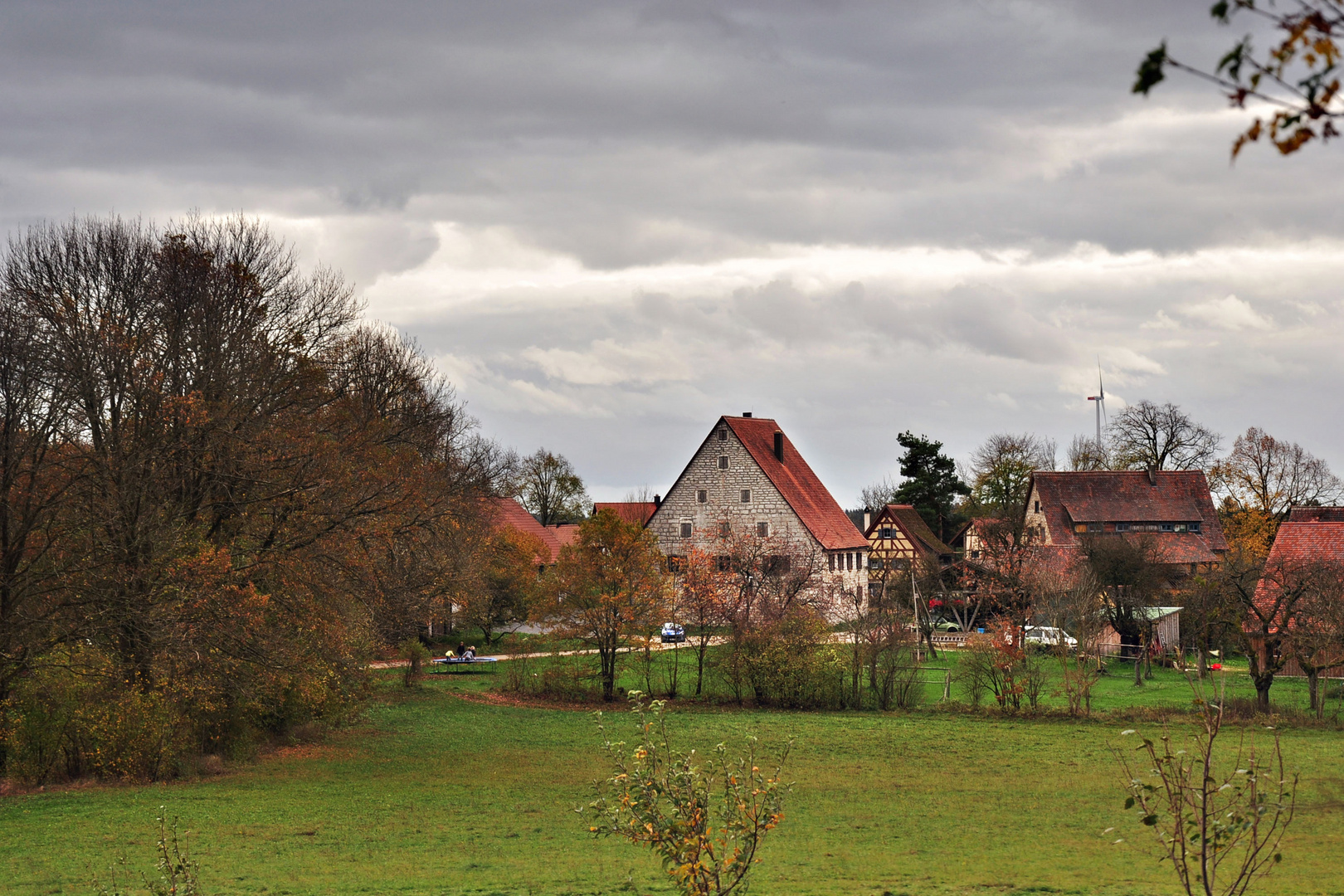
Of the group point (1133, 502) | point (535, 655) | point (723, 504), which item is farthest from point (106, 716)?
point (1133, 502)

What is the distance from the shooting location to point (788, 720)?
3409cm

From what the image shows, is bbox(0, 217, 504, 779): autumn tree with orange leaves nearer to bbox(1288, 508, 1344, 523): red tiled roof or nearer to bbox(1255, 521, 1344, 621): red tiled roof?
bbox(1255, 521, 1344, 621): red tiled roof

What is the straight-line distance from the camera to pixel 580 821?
1908 centimetres

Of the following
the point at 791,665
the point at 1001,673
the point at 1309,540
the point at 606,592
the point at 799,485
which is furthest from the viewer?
the point at 799,485

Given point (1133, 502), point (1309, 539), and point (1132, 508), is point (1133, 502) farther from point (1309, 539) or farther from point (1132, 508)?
point (1309, 539)

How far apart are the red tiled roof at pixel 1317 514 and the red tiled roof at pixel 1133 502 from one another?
4.15m

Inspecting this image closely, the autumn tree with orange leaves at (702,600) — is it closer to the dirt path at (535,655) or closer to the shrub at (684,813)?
the dirt path at (535,655)

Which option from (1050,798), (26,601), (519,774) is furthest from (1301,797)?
(26,601)

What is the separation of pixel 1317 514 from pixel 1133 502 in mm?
9392

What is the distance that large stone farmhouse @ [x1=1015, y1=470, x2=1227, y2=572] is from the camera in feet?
221

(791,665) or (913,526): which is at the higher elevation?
(913,526)

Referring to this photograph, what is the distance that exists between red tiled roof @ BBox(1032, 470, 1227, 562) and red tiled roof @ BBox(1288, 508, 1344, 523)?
13.6ft

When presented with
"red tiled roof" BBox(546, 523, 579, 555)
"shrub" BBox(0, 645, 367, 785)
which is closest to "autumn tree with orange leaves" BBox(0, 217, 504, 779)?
"shrub" BBox(0, 645, 367, 785)

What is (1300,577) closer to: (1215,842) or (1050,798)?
(1050,798)
